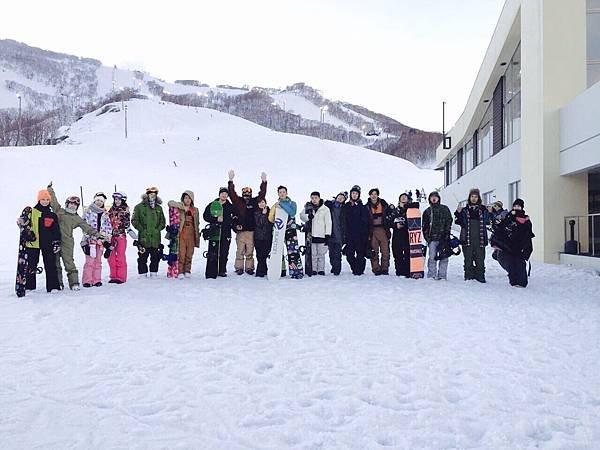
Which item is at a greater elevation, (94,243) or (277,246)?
(94,243)

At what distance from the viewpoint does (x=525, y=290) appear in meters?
8.44

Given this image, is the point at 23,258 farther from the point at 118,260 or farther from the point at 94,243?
the point at 118,260

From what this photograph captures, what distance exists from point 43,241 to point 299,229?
440 centimetres

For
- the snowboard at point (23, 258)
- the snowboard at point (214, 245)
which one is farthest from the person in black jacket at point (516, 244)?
the snowboard at point (23, 258)

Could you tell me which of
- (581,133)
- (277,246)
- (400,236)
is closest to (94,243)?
(277,246)

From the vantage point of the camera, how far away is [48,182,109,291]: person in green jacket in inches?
323

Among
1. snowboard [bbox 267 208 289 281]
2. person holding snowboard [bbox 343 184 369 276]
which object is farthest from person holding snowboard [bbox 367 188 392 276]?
snowboard [bbox 267 208 289 281]

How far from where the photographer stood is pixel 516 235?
8820 millimetres

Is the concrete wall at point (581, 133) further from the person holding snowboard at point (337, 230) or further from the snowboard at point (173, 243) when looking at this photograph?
the snowboard at point (173, 243)

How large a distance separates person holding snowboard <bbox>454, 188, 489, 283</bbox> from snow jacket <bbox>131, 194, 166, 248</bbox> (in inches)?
219

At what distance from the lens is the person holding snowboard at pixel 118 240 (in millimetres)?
8766

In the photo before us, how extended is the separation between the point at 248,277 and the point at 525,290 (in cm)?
492

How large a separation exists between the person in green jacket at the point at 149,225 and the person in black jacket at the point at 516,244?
20.3 feet

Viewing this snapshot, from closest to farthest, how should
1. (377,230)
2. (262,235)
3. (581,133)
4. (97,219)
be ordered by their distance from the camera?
1. (97,219)
2. (262,235)
3. (377,230)
4. (581,133)
